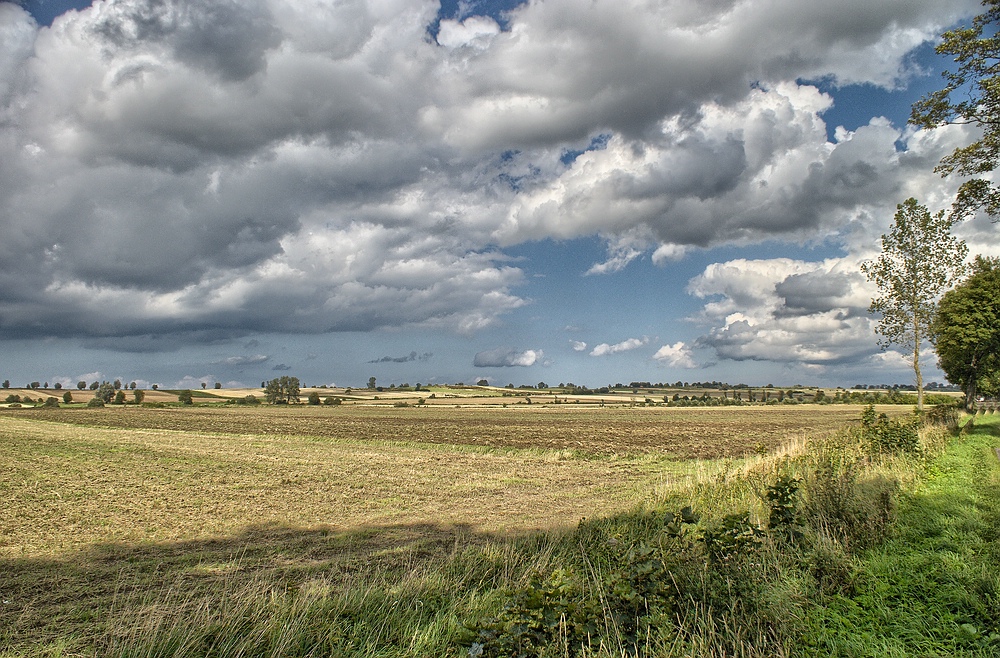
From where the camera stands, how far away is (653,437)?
44.0m

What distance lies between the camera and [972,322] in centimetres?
3153

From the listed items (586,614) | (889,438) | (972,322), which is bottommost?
(586,614)

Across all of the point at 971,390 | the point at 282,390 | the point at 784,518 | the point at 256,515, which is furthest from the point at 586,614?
the point at 282,390

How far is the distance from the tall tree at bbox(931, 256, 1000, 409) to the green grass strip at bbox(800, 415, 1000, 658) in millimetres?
28104

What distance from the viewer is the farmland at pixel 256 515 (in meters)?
8.52

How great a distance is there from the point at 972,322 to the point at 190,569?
1547 inches

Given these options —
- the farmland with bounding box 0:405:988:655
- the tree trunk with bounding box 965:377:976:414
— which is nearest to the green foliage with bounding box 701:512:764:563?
the farmland with bounding box 0:405:988:655

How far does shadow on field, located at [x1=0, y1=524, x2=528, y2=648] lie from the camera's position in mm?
7586

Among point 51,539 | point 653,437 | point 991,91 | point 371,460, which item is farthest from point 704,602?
point 653,437

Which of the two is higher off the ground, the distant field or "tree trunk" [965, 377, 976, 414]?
"tree trunk" [965, 377, 976, 414]

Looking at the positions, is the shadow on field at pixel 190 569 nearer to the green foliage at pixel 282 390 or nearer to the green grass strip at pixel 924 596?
the green grass strip at pixel 924 596

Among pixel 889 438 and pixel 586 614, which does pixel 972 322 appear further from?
pixel 586 614

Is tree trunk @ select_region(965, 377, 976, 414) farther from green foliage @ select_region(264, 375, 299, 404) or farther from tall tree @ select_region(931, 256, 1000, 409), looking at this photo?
green foliage @ select_region(264, 375, 299, 404)

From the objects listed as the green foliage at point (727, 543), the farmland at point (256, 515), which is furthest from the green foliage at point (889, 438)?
the green foliage at point (727, 543)
